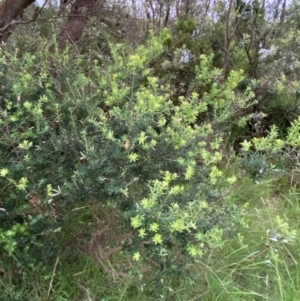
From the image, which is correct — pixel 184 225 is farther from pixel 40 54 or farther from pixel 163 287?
pixel 40 54

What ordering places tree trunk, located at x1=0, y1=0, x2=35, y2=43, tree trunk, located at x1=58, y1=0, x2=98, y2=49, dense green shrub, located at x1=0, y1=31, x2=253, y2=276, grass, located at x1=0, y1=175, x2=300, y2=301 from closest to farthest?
dense green shrub, located at x1=0, y1=31, x2=253, y2=276
grass, located at x1=0, y1=175, x2=300, y2=301
tree trunk, located at x1=0, y1=0, x2=35, y2=43
tree trunk, located at x1=58, y1=0, x2=98, y2=49

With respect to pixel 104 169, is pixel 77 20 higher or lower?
higher

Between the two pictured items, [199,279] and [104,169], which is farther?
[199,279]

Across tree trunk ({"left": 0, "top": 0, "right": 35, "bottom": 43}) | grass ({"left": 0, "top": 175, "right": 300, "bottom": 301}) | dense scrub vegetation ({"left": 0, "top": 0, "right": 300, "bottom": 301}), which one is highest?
tree trunk ({"left": 0, "top": 0, "right": 35, "bottom": 43})

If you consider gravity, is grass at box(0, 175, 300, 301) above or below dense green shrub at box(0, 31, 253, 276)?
below

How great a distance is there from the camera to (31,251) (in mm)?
1782

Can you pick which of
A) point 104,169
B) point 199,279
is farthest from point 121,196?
point 199,279

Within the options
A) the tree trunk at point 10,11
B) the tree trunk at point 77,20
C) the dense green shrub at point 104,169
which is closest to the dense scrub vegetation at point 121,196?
the dense green shrub at point 104,169

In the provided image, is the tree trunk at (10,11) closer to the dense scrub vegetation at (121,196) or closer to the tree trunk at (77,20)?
the tree trunk at (77,20)

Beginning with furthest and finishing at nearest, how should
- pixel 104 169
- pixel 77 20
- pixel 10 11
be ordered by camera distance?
pixel 77 20 < pixel 10 11 < pixel 104 169

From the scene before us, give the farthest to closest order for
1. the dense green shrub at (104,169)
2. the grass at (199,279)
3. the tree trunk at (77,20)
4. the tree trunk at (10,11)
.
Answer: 1. the tree trunk at (77,20)
2. the tree trunk at (10,11)
3. the grass at (199,279)
4. the dense green shrub at (104,169)

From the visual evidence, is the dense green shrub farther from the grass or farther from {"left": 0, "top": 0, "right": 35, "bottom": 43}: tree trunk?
{"left": 0, "top": 0, "right": 35, "bottom": 43}: tree trunk

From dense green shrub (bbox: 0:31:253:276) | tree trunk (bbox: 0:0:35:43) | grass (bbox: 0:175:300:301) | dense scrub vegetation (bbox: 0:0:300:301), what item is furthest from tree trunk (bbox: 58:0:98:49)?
grass (bbox: 0:175:300:301)

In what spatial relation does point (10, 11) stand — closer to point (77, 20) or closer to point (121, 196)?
point (77, 20)
